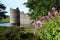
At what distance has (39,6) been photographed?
39281mm

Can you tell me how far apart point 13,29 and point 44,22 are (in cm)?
173

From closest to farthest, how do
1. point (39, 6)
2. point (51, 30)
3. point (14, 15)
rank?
point (51, 30) < point (39, 6) < point (14, 15)

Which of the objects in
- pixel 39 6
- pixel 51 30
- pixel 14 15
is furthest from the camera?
pixel 14 15

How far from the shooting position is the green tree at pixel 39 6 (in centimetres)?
3801

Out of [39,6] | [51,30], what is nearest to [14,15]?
[39,6]

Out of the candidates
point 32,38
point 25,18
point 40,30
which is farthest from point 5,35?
point 25,18

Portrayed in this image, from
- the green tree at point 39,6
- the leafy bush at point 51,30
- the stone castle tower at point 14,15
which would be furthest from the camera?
the stone castle tower at point 14,15

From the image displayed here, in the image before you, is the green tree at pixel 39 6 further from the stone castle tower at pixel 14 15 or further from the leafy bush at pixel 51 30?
the leafy bush at pixel 51 30

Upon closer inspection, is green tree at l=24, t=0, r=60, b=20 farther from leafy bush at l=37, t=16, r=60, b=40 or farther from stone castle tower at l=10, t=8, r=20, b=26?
leafy bush at l=37, t=16, r=60, b=40

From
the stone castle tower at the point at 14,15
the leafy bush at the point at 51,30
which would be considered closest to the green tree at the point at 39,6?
the stone castle tower at the point at 14,15

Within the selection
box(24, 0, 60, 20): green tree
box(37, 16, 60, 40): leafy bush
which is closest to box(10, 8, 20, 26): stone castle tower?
box(24, 0, 60, 20): green tree

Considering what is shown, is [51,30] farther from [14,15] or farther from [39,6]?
[14,15]

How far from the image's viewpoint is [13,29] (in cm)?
938

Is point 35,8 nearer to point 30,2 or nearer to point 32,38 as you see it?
point 30,2
